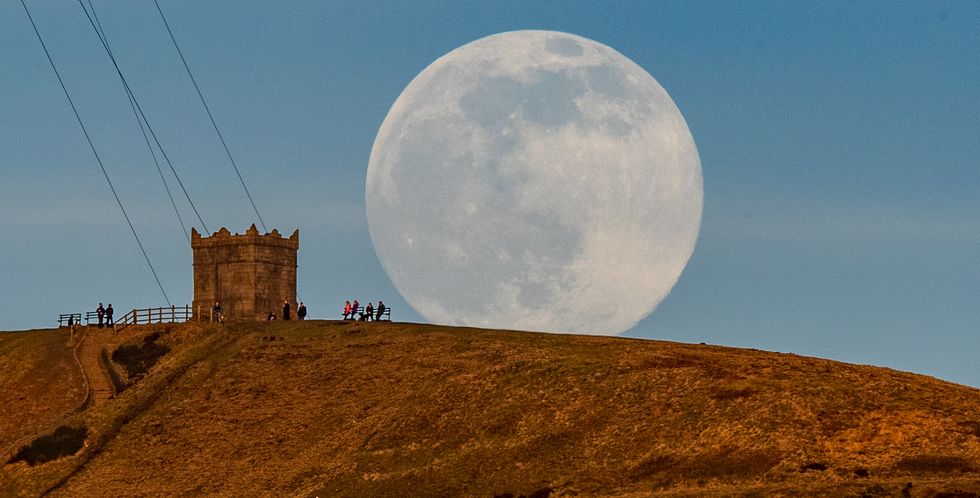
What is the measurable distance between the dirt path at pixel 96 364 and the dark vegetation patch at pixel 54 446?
4.79 metres

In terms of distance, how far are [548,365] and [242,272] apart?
3396 centimetres

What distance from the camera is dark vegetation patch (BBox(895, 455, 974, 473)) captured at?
6488 cm

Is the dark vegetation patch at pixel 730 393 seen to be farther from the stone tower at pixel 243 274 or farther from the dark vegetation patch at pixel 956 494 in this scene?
the stone tower at pixel 243 274

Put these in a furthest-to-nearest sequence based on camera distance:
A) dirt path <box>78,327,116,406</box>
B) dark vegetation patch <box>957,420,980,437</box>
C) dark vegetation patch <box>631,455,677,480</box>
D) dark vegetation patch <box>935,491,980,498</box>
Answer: dirt path <box>78,327,116,406</box>
dark vegetation patch <box>631,455,677,480</box>
dark vegetation patch <box>957,420,980,437</box>
dark vegetation patch <box>935,491,980,498</box>

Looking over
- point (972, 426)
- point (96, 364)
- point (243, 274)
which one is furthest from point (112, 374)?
point (972, 426)

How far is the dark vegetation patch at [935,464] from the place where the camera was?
64875mm

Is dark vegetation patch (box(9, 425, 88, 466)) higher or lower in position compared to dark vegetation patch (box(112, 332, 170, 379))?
lower

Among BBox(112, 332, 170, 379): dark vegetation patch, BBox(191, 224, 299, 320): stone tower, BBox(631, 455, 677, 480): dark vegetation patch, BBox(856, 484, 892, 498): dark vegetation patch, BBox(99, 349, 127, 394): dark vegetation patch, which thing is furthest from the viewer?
BBox(191, 224, 299, 320): stone tower

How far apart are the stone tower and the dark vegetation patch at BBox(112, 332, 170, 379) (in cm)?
744

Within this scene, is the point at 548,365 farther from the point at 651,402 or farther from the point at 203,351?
the point at 203,351

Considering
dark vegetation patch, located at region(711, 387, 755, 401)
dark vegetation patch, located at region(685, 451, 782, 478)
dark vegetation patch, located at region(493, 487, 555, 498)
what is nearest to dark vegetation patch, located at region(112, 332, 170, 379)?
dark vegetation patch, located at region(493, 487, 555, 498)

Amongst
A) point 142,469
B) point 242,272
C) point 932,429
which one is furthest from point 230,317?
point 932,429

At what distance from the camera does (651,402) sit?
78.8 meters

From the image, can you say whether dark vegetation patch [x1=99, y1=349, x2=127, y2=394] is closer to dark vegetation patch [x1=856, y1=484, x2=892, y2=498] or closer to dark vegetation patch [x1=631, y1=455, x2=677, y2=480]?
dark vegetation patch [x1=631, y1=455, x2=677, y2=480]
